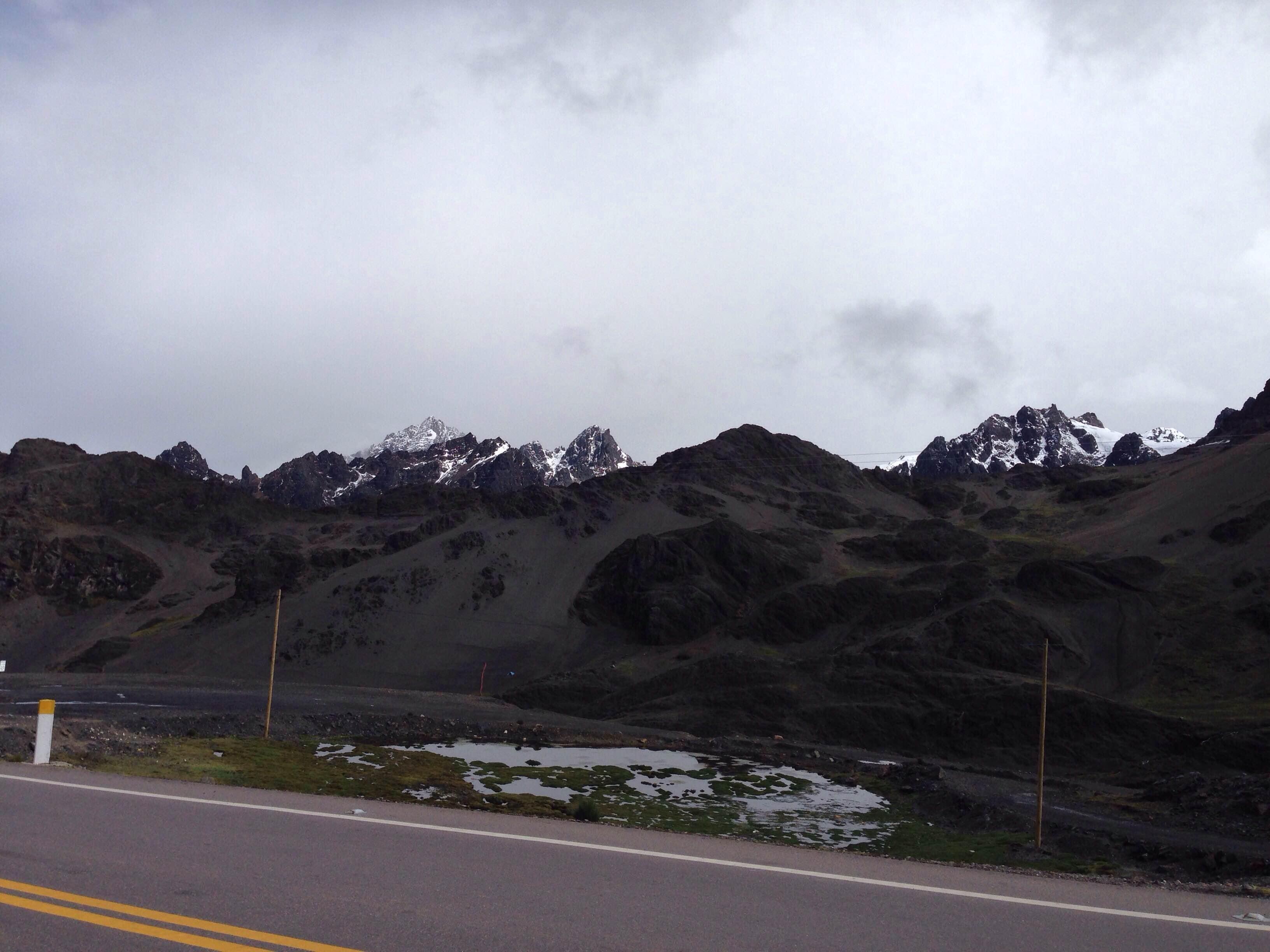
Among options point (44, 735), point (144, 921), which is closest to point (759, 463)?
point (44, 735)

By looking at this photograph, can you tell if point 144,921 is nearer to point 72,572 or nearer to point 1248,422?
point 72,572

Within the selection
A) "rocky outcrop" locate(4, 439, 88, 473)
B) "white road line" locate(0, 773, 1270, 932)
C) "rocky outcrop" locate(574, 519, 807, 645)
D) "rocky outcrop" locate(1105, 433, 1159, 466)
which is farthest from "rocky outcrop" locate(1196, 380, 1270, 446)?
"rocky outcrop" locate(4, 439, 88, 473)

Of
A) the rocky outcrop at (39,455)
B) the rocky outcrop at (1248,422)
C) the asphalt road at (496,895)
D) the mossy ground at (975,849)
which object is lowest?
the mossy ground at (975,849)

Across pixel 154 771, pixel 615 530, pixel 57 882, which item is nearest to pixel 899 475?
pixel 615 530

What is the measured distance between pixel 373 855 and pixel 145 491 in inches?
6233

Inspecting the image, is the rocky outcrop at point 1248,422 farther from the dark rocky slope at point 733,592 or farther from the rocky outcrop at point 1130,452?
the rocky outcrop at point 1130,452

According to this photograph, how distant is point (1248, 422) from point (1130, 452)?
191 feet

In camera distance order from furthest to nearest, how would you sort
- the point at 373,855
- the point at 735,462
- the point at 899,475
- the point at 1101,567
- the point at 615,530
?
the point at 899,475 → the point at 735,462 → the point at 615,530 → the point at 1101,567 → the point at 373,855

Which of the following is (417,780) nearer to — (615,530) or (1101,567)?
→ (1101,567)

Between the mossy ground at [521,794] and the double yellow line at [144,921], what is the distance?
11.7 meters

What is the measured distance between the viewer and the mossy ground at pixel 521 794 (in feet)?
72.6

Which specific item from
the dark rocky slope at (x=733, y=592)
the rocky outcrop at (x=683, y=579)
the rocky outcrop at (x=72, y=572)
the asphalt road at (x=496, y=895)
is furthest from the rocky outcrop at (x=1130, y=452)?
the asphalt road at (x=496, y=895)

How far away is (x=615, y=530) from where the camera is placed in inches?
4373

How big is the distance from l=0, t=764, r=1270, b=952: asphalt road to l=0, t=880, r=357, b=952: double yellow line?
2 centimetres
